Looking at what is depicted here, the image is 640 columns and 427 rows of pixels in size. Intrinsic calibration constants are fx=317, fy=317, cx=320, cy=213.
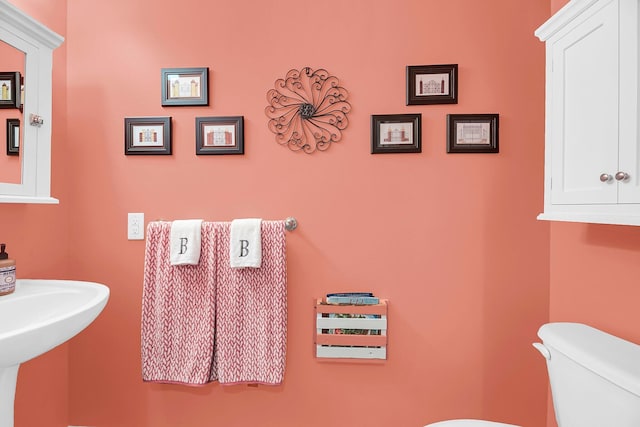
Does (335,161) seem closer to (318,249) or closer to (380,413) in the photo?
(318,249)

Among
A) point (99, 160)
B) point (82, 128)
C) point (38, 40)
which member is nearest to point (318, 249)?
point (99, 160)

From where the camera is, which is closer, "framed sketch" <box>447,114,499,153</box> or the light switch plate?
"framed sketch" <box>447,114,499,153</box>

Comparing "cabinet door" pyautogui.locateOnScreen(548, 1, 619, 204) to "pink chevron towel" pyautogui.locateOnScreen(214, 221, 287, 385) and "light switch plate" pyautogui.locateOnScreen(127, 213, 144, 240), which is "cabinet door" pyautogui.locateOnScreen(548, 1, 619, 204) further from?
"light switch plate" pyautogui.locateOnScreen(127, 213, 144, 240)

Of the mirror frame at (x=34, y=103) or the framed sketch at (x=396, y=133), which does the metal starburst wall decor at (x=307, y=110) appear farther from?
the mirror frame at (x=34, y=103)

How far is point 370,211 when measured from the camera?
5.20 ft

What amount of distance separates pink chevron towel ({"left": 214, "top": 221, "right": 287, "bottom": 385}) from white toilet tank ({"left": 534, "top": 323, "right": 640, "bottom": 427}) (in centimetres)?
108

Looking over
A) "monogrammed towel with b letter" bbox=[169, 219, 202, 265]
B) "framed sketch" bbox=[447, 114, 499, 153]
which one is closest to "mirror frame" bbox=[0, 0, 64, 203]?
"monogrammed towel with b letter" bbox=[169, 219, 202, 265]

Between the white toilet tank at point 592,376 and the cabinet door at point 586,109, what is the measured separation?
0.47 m

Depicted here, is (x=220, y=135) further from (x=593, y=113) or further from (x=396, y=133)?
(x=593, y=113)

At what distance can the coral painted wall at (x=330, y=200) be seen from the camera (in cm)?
154

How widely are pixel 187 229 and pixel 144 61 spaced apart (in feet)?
2.99

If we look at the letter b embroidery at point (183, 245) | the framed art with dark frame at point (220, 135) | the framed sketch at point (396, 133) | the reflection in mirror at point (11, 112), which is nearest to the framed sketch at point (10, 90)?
the reflection in mirror at point (11, 112)

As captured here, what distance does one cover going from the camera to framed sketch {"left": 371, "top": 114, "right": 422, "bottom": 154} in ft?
5.09

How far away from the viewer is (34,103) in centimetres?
132
